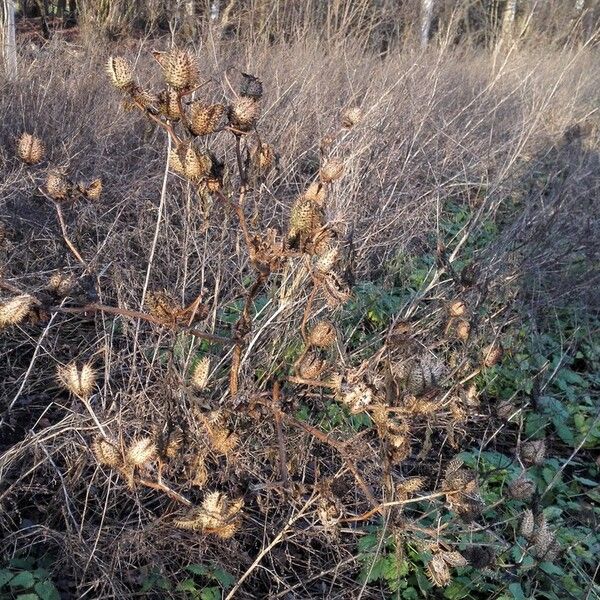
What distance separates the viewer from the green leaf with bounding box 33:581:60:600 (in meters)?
1.69

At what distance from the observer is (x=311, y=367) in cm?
160

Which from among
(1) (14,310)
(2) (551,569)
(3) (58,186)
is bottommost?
(2) (551,569)

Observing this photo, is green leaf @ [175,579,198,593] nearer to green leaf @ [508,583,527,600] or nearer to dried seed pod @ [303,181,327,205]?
green leaf @ [508,583,527,600]

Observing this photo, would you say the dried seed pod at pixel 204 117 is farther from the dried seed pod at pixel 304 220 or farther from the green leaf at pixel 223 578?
the green leaf at pixel 223 578

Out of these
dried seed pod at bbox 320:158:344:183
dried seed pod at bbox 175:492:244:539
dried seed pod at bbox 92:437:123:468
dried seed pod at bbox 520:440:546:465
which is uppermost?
dried seed pod at bbox 320:158:344:183

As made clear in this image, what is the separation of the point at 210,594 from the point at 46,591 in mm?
396

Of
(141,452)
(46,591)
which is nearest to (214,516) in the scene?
(141,452)

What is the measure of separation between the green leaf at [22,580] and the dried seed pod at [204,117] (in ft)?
3.69

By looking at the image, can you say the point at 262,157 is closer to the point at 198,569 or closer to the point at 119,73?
the point at 119,73

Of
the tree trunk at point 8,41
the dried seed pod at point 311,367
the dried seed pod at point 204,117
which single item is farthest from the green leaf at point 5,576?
the tree trunk at point 8,41

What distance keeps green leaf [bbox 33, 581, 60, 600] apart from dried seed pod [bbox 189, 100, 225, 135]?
1.12 meters

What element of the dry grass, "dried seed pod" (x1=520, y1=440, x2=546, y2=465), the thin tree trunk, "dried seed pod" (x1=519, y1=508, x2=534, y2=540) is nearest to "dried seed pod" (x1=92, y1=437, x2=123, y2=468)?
the dry grass

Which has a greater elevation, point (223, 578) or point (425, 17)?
point (425, 17)

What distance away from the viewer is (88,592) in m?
1.82
